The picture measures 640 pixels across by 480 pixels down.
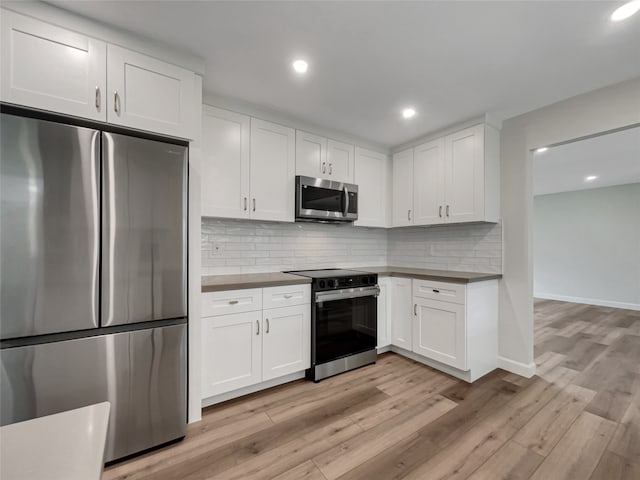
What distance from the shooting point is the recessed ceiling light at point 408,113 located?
108 inches

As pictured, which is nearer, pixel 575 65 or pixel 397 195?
pixel 575 65

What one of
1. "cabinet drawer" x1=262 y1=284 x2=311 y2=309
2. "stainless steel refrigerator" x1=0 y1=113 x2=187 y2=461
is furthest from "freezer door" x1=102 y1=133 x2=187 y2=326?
"cabinet drawer" x1=262 y1=284 x2=311 y2=309

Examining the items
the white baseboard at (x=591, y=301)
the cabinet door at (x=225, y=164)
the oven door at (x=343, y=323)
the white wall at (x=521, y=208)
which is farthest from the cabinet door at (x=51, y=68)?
the white baseboard at (x=591, y=301)

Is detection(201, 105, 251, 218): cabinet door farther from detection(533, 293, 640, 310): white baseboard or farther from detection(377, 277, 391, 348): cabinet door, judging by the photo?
detection(533, 293, 640, 310): white baseboard

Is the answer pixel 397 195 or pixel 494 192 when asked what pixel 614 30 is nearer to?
pixel 494 192

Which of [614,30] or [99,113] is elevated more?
[614,30]

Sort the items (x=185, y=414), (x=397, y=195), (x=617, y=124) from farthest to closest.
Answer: (x=397, y=195)
(x=617, y=124)
(x=185, y=414)

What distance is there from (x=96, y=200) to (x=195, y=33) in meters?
1.18

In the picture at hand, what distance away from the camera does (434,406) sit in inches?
89.5

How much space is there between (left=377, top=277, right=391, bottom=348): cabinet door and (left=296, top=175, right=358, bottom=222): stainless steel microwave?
2.74 ft

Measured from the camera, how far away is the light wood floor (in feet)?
5.37

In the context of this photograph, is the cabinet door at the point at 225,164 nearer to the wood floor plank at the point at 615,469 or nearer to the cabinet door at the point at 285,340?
the cabinet door at the point at 285,340

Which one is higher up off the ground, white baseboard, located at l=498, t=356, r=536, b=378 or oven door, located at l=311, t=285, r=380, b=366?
oven door, located at l=311, t=285, r=380, b=366

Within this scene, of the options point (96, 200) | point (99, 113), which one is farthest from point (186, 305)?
point (99, 113)
